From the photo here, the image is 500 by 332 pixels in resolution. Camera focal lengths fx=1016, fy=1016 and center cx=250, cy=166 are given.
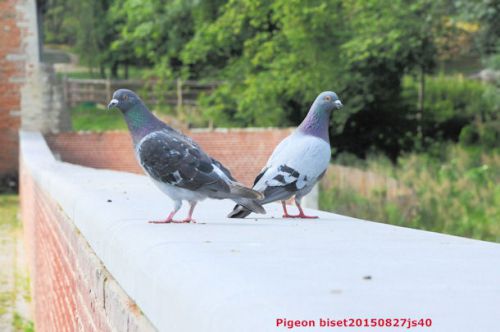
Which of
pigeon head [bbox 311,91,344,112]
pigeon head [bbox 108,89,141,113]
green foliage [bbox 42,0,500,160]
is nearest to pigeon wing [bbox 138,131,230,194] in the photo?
pigeon head [bbox 108,89,141,113]

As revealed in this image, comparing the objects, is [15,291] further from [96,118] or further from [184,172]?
[96,118]

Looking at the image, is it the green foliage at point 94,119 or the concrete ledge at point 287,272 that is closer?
the concrete ledge at point 287,272

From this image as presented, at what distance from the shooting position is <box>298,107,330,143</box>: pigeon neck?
5.67 m

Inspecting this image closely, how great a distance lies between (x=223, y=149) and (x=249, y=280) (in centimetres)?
2095

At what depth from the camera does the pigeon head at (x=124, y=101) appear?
5.18 meters

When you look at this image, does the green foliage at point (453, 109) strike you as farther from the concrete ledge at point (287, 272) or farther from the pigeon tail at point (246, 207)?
the concrete ledge at point (287, 272)

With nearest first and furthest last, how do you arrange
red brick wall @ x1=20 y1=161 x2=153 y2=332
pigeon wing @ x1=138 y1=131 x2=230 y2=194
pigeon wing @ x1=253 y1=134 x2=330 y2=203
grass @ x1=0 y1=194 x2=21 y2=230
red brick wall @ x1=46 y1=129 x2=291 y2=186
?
red brick wall @ x1=20 y1=161 x2=153 y2=332 → pigeon wing @ x1=138 y1=131 x2=230 y2=194 → pigeon wing @ x1=253 y1=134 x2=330 y2=203 → grass @ x1=0 y1=194 x2=21 y2=230 → red brick wall @ x1=46 y1=129 x2=291 y2=186

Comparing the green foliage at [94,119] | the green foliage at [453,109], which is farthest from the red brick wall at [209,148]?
the green foliage at [94,119]

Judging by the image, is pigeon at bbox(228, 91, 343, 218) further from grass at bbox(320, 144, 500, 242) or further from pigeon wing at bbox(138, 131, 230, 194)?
grass at bbox(320, 144, 500, 242)

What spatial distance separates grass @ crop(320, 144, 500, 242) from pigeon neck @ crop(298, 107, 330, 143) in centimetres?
1350

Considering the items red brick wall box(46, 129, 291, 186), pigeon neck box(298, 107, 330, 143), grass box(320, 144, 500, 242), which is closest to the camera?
pigeon neck box(298, 107, 330, 143)

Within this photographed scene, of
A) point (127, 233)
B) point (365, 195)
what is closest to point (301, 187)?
point (127, 233)

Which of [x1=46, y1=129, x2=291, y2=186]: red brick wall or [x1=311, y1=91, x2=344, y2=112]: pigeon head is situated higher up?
[x1=311, y1=91, x2=344, y2=112]: pigeon head

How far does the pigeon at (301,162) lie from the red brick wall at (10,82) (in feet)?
66.5
